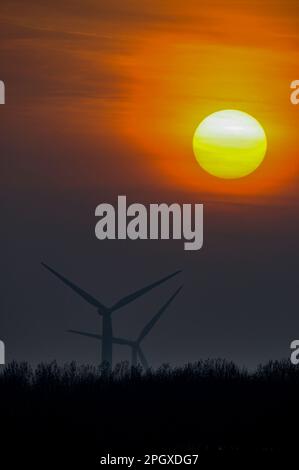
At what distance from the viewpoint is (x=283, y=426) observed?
37.7 metres

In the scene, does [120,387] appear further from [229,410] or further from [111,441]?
[111,441]

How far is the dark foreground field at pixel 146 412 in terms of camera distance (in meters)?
35.0

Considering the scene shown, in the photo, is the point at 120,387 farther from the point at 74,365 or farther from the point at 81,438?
the point at 81,438

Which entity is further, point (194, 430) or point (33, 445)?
point (194, 430)

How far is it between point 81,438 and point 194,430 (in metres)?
2.96

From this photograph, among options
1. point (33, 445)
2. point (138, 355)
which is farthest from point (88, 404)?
point (138, 355)

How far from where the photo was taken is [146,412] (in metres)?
39.3

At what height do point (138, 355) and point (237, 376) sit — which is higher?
point (138, 355)

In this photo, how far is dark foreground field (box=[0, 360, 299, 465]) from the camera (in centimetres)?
3497

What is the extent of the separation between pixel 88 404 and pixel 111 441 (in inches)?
169
